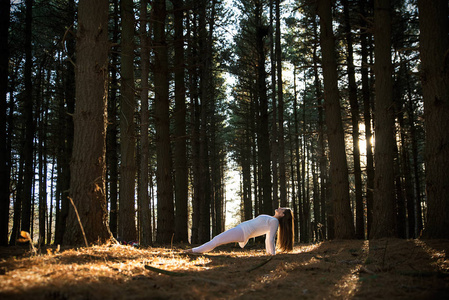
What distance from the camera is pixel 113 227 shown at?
1413cm

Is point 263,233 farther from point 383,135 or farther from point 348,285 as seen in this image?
point 383,135

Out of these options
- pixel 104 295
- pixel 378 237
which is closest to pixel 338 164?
pixel 378 237

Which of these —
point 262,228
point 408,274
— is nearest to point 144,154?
point 262,228

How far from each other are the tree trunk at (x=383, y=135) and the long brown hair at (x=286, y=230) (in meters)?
2.54

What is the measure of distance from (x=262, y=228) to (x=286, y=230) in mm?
944

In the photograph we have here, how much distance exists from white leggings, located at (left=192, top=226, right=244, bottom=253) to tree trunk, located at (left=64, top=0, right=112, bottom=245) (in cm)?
171

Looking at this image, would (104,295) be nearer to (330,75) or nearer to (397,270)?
(397,270)

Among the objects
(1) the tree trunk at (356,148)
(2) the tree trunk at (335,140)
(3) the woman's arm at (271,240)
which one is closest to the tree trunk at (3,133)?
(3) the woman's arm at (271,240)

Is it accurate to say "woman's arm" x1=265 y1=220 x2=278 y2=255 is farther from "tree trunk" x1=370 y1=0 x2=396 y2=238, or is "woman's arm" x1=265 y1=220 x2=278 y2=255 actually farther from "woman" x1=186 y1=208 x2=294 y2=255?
"tree trunk" x1=370 y1=0 x2=396 y2=238

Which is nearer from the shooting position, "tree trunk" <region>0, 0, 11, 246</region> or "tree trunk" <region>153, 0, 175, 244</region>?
"tree trunk" <region>0, 0, 11, 246</region>

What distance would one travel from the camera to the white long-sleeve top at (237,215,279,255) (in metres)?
6.40

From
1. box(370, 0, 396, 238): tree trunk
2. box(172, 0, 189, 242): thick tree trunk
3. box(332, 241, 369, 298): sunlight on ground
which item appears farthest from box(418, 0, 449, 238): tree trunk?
box(172, 0, 189, 242): thick tree trunk

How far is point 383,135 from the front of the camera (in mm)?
8508

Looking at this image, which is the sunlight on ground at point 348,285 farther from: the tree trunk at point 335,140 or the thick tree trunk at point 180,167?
the thick tree trunk at point 180,167
